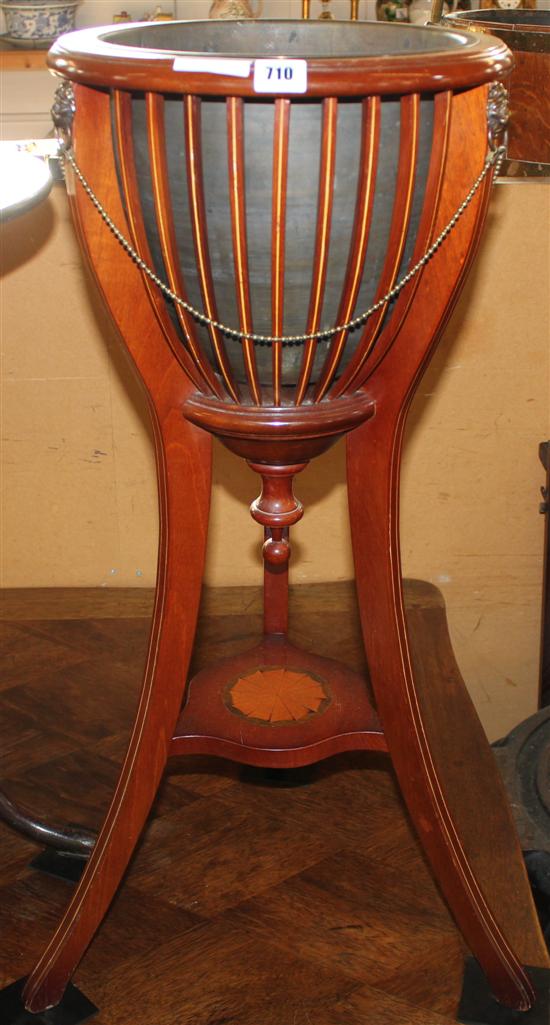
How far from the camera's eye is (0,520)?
1.99 metres

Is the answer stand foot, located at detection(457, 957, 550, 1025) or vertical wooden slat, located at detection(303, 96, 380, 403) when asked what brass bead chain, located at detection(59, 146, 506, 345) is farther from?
stand foot, located at detection(457, 957, 550, 1025)

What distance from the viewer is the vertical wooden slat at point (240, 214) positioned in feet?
2.82

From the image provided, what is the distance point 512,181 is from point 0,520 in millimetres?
1029

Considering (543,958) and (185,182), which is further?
(543,958)

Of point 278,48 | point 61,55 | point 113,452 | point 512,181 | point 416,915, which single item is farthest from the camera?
point 113,452

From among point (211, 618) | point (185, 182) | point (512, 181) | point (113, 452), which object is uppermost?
point (185, 182)

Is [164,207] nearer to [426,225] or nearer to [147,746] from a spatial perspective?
[426,225]

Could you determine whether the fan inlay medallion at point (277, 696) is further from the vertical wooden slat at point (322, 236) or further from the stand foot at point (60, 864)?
the vertical wooden slat at point (322, 236)

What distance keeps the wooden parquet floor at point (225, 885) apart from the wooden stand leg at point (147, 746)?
61 mm

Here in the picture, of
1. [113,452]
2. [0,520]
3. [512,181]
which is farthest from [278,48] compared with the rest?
[0,520]

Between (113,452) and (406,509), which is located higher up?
(113,452)

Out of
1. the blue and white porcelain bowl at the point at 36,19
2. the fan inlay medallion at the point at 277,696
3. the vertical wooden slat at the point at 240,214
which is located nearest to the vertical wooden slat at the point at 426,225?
the vertical wooden slat at the point at 240,214

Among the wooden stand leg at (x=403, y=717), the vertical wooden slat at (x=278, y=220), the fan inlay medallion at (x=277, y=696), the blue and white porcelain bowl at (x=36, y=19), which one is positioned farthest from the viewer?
the blue and white porcelain bowl at (x=36, y=19)

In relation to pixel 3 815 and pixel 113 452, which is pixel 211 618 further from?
pixel 3 815
